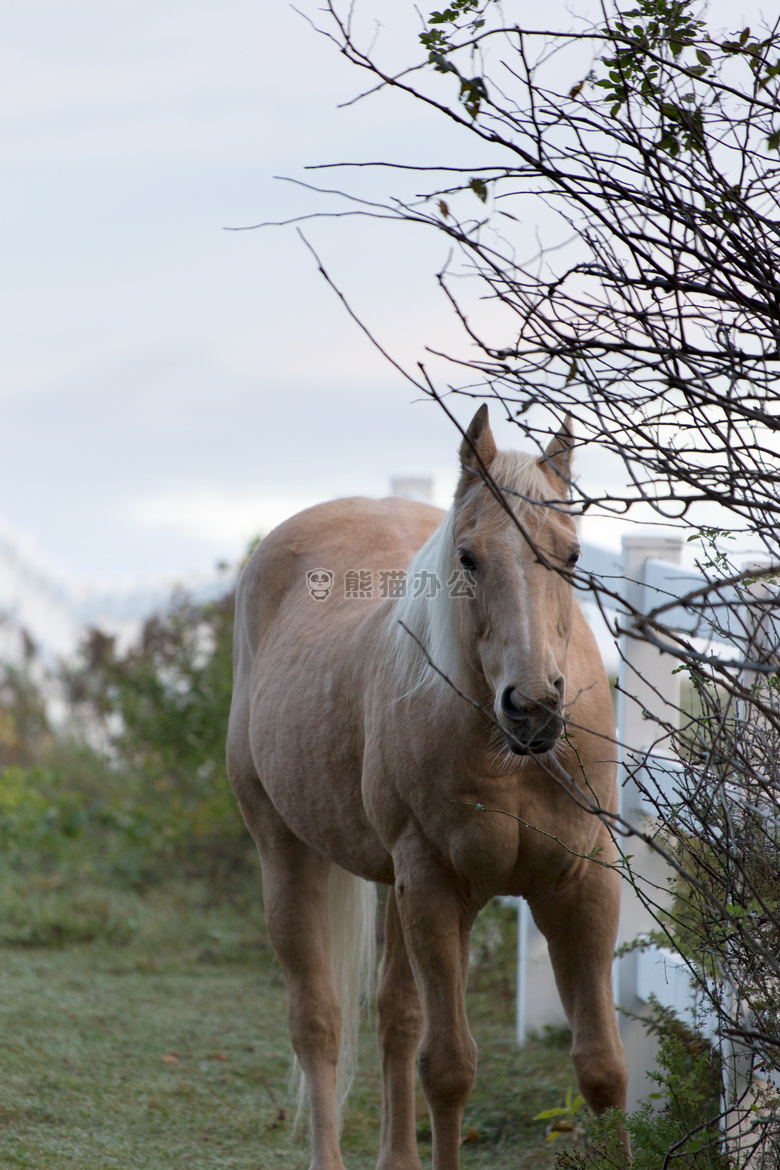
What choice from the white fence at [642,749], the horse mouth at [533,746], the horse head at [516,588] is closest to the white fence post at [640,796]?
the white fence at [642,749]

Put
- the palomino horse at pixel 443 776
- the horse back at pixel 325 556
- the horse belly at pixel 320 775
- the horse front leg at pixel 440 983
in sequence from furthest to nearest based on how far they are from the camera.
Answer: the horse back at pixel 325 556
the horse belly at pixel 320 775
the horse front leg at pixel 440 983
the palomino horse at pixel 443 776

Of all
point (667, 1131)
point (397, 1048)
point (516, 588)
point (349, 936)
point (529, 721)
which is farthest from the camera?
point (349, 936)

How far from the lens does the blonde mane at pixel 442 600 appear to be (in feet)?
7.75

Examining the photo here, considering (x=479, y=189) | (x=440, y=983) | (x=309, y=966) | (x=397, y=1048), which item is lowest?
(x=397, y=1048)

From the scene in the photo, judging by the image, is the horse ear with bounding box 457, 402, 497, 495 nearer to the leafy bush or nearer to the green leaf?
the green leaf

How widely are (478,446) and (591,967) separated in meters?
1.34

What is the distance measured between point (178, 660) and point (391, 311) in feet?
14.9

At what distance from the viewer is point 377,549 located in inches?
146

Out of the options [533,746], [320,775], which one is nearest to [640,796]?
[320,775]

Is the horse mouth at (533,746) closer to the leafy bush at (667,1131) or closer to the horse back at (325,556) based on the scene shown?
the leafy bush at (667,1131)

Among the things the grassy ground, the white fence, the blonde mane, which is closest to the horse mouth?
the blonde mane

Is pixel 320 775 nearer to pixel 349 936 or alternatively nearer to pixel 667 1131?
pixel 349 936

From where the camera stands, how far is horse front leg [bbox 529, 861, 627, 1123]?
2609mm

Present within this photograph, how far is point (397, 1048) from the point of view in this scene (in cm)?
337
